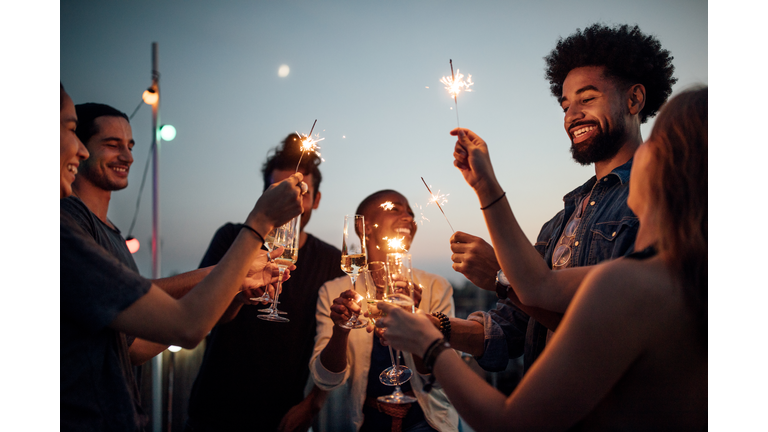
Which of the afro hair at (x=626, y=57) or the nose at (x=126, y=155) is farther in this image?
the afro hair at (x=626, y=57)

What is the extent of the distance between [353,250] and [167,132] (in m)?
3.34

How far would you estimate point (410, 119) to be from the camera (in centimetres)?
411

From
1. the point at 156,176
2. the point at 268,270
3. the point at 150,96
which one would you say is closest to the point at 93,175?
the point at 268,270

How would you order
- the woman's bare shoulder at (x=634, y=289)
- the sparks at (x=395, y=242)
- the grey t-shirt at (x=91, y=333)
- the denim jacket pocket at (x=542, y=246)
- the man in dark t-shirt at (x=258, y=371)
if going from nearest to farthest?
the woman's bare shoulder at (x=634, y=289), the grey t-shirt at (x=91, y=333), the denim jacket pocket at (x=542, y=246), the man in dark t-shirt at (x=258, y=371), the sparks at (x=395, y=242)

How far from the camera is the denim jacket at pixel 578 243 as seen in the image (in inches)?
71.4

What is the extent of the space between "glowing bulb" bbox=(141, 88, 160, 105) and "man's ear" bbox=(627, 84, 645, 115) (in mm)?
4481

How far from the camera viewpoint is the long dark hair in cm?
106

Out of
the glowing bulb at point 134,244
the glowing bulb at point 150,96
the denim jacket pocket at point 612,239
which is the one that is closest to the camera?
the denim jacket pocket at point 612,239

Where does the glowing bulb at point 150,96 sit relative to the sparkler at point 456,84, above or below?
above

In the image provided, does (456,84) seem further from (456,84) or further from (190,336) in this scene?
(190,336)

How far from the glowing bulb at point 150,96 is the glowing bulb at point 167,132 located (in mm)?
289

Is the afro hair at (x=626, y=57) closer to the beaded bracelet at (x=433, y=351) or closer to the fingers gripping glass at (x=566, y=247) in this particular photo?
the fingers gripping glass at (x=566, y=247)

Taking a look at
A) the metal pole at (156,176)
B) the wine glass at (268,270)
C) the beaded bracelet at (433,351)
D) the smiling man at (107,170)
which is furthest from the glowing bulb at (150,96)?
the beaded bracelet at (433,351)
